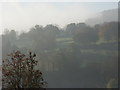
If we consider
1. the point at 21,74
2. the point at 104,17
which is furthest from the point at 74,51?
the point at 21,74

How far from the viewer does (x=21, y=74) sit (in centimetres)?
1433

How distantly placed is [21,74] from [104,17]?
90.6m

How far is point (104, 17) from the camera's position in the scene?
10181 cm

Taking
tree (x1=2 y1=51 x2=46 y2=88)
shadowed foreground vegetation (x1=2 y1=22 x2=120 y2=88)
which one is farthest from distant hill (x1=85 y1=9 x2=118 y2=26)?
tree (x1=2 y1=51 x2=46 y2=88)

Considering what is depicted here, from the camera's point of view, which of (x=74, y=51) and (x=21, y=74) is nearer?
(x=21, y=74)

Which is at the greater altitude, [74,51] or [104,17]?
[104,17]

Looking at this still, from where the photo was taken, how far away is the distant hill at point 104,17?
4016 inches

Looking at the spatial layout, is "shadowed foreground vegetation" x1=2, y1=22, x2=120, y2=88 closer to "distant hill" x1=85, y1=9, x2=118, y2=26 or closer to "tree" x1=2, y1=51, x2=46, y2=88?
"distant hill" x1=85, y1=9, x2=118, y2=26

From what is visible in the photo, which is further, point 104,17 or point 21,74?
point 104,17

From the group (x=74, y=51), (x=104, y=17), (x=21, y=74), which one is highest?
(x=104, y=17)

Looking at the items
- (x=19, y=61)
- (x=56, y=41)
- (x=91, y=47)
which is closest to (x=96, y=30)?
(x=91, y=47)

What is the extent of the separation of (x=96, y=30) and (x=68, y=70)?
20.0 m

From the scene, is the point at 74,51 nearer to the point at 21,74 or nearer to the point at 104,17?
the point at 104,17

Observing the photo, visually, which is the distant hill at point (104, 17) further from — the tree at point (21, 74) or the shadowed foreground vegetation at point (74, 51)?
the tree at point (21, 74)
